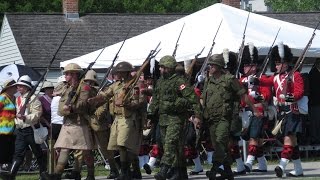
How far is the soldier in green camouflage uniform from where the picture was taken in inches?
611

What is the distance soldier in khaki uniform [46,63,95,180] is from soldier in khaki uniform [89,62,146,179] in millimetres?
385

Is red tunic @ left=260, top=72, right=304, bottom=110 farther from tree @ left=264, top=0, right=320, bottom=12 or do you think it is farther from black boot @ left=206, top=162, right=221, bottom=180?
tree @ left=264, top=0, right=320, bottom=12

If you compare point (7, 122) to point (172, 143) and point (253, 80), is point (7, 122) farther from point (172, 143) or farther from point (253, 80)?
point (253, 80)

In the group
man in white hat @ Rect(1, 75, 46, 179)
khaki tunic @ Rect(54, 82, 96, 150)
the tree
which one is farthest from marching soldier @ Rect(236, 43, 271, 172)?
the tree

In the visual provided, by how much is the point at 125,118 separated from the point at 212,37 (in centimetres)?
586

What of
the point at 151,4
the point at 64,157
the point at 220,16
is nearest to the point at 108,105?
the point at 64,157

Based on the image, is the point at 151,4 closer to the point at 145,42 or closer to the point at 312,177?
the point at 145,42

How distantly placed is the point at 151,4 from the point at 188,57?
40637 mm

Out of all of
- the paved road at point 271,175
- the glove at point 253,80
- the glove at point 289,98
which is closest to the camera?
the glove at point 289,98

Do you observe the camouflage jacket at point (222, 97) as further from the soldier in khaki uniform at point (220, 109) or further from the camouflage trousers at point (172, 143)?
the camouflage trousers at point (172, 143)

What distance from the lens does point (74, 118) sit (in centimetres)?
1589

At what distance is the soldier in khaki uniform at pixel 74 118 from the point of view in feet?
51.5

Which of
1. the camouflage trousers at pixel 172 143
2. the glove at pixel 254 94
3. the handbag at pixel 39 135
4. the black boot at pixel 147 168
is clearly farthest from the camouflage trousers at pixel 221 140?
the handbag at pixel 39 135

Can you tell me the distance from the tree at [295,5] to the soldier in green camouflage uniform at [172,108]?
168ft
